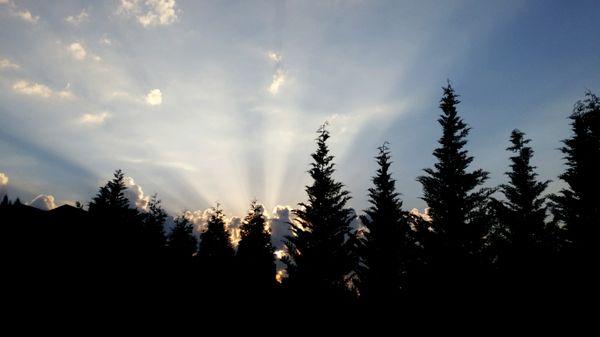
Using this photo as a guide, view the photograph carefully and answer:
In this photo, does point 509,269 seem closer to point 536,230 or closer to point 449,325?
point 449,325

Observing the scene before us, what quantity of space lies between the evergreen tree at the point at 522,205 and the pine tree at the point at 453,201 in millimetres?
6728

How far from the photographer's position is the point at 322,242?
20.1 meters

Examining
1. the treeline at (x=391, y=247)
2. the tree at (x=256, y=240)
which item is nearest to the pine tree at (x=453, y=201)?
the treeline at (x=391, y=247)

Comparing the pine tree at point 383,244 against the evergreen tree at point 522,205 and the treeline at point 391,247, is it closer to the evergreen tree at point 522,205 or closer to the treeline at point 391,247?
the treeline at point 391,247

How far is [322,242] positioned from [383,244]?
13.5 feet

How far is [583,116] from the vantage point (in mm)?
21906

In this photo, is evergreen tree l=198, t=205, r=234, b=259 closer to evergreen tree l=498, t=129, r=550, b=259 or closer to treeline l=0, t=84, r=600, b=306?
treeline l=0, t=84, r=600, b=306

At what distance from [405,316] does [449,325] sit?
221cm

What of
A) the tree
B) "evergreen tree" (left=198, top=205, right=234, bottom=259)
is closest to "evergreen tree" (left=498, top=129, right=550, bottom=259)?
Answer: the tree

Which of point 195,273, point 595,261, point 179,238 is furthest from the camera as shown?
point 179,238

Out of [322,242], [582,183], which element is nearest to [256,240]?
[322,242]

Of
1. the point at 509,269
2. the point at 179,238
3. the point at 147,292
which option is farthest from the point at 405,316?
the point at 179,238

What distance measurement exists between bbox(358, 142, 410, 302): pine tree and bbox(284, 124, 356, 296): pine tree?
127cm

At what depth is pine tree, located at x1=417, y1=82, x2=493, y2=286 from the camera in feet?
59.2
